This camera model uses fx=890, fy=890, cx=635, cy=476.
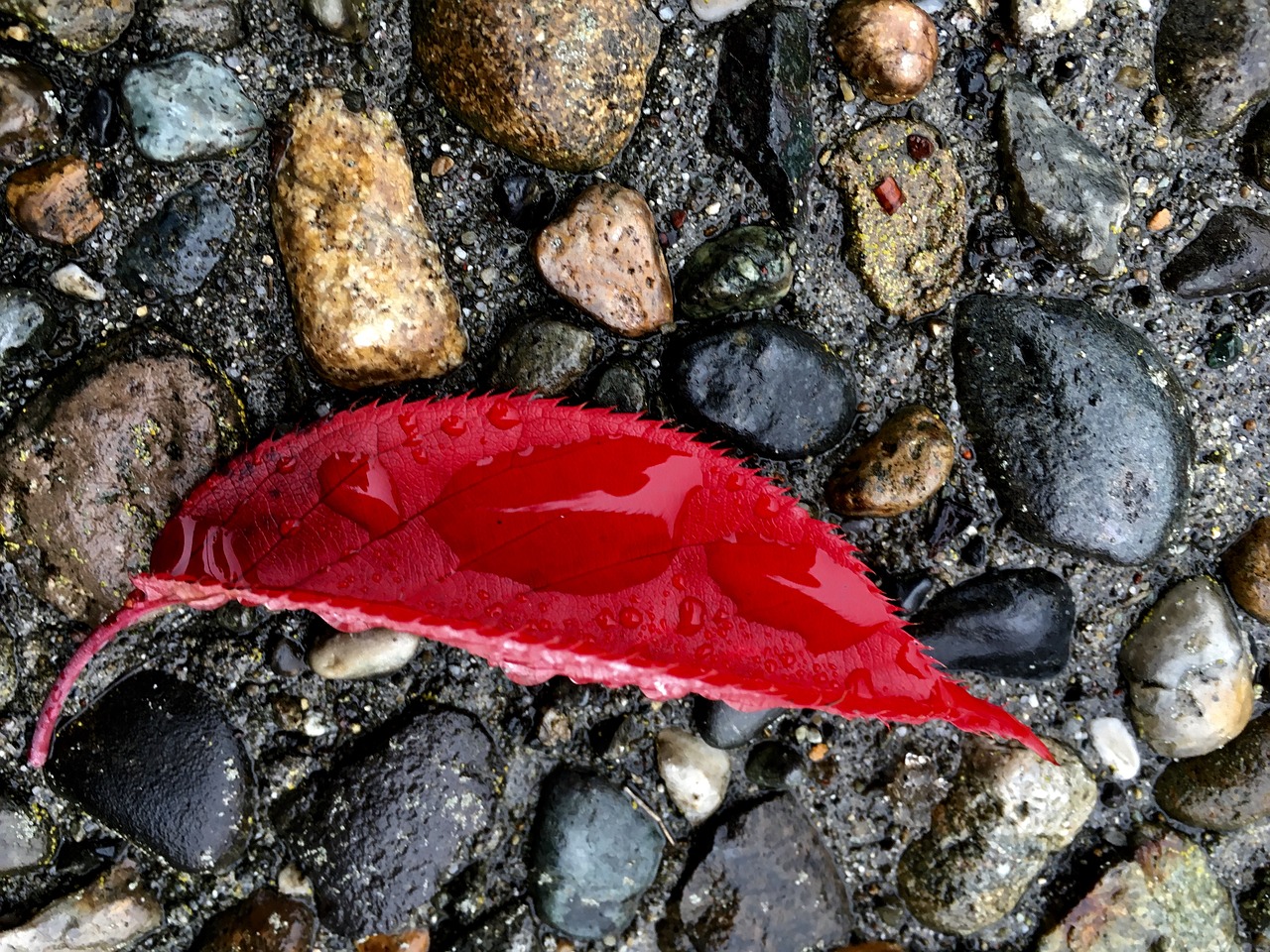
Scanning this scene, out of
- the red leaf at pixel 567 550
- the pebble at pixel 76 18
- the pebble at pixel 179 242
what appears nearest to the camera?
the red leaf at pixel 567 550

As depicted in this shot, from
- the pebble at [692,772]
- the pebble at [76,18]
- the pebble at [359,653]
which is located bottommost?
the pebble at [692,772]

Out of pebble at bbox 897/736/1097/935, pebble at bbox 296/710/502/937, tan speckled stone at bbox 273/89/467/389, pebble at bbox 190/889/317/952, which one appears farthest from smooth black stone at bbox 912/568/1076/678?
pebble at bbox 190/889/317/952

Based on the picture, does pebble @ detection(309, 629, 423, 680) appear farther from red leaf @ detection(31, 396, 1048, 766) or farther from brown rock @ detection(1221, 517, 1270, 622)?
brown rock @ detection(1221, 517, 1270, 622)

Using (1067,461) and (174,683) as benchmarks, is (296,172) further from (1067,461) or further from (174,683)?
(1067,461)

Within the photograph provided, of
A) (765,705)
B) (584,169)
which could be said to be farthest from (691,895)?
(584,169)

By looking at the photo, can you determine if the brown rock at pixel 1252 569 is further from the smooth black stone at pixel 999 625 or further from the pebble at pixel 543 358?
the pebble at pixel 543 358

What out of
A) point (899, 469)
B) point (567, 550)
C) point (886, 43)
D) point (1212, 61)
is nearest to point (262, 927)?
point (567, 550)

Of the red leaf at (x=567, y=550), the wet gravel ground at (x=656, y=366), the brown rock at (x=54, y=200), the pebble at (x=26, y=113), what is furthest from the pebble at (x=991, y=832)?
the pebble at (x=26, y=113)
